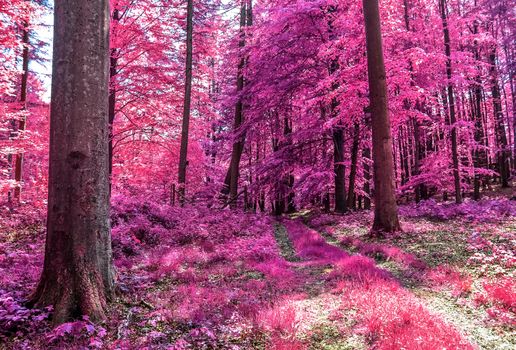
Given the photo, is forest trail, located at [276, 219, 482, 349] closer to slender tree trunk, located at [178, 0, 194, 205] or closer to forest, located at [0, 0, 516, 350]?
forest, located at [0, 0, 516, 350]

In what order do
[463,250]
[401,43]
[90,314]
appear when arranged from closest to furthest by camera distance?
[90,314], [463,250], [401,43]

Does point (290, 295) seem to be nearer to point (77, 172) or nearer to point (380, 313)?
point (380, 313)

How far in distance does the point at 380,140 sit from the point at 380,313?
23.6 ft

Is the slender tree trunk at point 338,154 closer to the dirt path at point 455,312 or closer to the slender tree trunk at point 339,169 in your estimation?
the slender tree trunk at point 339,169

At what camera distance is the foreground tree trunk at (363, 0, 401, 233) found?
33.8 ft

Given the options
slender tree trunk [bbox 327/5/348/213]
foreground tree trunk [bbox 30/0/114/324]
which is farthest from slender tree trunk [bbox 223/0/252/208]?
foreground tree trunk [bbox 30/0/114/324]

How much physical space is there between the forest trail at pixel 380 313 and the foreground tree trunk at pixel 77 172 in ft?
8.97

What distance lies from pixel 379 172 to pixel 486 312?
627 centimetres

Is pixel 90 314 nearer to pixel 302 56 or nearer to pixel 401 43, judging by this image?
pixel 302 56

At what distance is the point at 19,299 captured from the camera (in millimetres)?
4477

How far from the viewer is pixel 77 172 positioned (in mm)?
4379

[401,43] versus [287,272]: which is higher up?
[401,43]

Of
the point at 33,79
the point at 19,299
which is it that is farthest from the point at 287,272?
the point at 33,79

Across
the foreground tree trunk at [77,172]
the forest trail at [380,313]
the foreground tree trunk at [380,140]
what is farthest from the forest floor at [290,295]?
the foreground tree trunk at [380,140]
